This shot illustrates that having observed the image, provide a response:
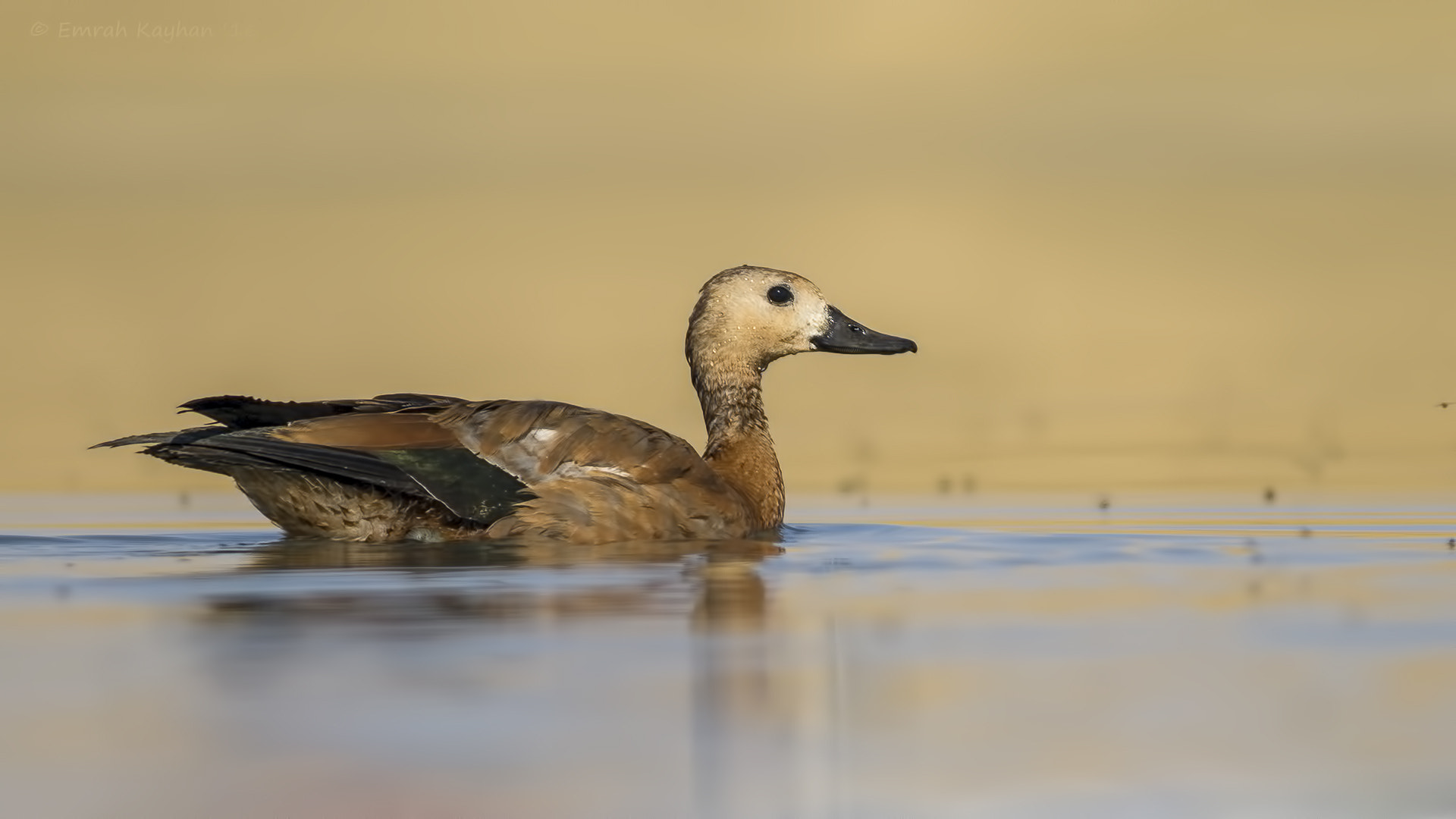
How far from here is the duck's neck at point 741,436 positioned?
452 inches

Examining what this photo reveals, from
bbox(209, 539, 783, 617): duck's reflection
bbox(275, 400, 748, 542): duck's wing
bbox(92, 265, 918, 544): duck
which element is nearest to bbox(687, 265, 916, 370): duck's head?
bbox(92, 265, 918, 544): duck

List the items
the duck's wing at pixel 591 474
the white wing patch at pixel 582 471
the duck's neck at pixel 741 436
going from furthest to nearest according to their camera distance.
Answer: the duck's neck at pixel 741 436 → the white wing patch at pixel 582 471 → the duck's wing at pixel 591 474

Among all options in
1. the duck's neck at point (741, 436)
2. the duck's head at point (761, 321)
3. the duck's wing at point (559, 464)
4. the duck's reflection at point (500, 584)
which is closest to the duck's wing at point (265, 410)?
the duck's wing at point (559, 464)

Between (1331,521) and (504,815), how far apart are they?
778 centimetres

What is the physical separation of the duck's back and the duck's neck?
77cm

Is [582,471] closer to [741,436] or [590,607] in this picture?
[741,436]

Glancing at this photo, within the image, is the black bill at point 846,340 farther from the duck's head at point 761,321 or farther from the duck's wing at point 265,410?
the duck's wing at point 265,410

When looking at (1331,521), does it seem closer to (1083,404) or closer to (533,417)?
(533,417)

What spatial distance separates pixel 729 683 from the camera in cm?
573

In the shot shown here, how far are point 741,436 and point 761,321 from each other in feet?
2.18

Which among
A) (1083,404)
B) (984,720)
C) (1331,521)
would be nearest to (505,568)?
(984,720)

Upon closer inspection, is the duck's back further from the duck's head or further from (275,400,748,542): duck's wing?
the duck's head

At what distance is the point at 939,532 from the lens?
35.5ft

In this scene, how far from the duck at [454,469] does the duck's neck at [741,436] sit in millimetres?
332
